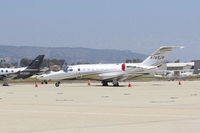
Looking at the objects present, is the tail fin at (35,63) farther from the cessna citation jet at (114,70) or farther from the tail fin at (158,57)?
the tail fin at (158,57)

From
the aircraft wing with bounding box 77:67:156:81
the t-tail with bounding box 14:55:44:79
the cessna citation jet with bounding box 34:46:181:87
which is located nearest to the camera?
the aircraft wing with bounding box 77:67:156:81

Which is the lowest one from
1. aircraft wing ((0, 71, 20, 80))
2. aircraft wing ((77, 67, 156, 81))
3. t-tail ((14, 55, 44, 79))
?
aircraft wing ((77, 67, 156, 81))

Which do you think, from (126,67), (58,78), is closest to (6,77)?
(58,78)

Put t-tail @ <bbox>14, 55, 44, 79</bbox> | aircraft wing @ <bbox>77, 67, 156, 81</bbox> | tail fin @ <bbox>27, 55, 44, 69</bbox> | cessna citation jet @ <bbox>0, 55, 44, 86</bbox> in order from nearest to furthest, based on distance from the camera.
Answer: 1. aircraft wing @ <bbox>77, 67, 156, 81</bbox>
2. cessna citation jet @ <bbox>0, 55, 44, 86</bbox>
3. t-tail @ <bbox>14, 55, 44, 79</bbox>
4. tail fin @ <bbox>27, 55, 44, 69</bbox>

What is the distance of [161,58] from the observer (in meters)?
66.6

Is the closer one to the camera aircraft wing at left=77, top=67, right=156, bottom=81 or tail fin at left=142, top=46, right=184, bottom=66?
aircraft wing at left=77, top=67, right=156, bottom=81

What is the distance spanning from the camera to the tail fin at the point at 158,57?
6625 cm

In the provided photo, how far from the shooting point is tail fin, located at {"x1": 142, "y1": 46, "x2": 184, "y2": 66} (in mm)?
66250

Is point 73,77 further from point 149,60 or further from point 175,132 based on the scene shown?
point 175,132

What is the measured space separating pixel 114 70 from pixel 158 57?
18.9 ft

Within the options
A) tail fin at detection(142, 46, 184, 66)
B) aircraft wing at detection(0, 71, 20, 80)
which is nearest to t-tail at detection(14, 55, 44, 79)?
aircraft wing at detection(0, 71, 20, 80)

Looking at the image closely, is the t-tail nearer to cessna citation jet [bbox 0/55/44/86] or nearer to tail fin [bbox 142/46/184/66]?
cessna citation jet [bbox 0/55/44/86]

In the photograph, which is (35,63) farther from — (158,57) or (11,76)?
(158,57)

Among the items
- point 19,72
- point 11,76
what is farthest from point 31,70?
point 11,76
